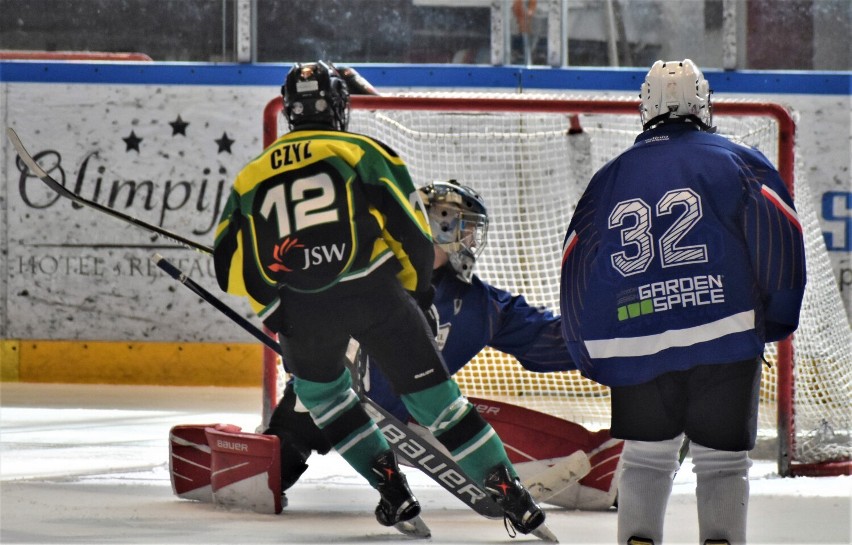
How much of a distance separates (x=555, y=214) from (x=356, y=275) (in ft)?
8.38

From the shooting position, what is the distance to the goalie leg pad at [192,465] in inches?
130

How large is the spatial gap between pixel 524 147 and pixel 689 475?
2028mm

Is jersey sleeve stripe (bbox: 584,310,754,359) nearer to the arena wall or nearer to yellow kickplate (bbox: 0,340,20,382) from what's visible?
the arena wall

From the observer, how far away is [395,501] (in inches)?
109

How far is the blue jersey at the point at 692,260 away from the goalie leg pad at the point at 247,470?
3.57 ft

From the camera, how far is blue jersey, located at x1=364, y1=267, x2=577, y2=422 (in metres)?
3.34

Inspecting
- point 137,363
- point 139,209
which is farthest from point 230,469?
point 139,209

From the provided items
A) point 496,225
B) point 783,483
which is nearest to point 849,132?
point 496,225

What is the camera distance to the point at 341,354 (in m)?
2.84

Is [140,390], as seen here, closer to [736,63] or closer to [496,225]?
[496,225]

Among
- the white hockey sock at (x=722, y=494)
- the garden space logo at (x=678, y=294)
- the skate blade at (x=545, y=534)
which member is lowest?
the skate blade at (x=545, y=534)

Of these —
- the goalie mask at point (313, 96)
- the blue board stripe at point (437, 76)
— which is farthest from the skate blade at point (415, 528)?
the blue board stripe at point (437, 76)

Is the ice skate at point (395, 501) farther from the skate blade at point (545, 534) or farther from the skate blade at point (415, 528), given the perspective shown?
the skate blade at point (545, 534)

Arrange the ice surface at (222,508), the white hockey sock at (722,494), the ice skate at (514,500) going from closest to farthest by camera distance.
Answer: the white hockey sock at (722,494)
the ice skate at (514,500)
the ice surface at (222,508)
